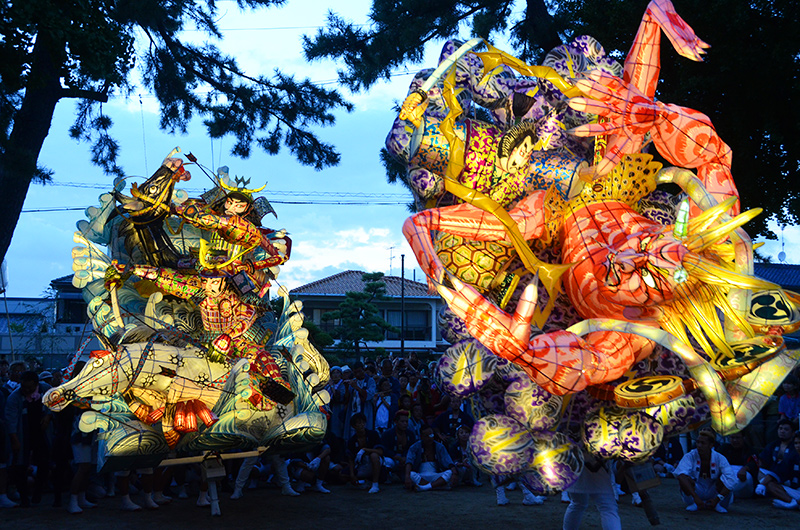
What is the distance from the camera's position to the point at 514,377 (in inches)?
153

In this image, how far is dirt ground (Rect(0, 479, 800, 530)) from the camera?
258 inches

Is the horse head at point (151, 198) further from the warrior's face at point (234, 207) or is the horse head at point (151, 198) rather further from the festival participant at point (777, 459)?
the festival participant at point (777, 459)

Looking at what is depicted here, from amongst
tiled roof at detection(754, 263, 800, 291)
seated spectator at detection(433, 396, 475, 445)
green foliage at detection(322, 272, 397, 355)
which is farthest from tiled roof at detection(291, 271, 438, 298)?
seated spectator at detection(433, 396, 475, 445)

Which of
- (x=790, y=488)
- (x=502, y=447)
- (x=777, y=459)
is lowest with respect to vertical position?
(x=790, y=488)

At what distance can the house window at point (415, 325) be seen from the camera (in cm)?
3020

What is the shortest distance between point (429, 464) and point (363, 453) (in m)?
0.84

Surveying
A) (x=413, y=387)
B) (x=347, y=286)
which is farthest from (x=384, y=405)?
(x=347, y=286)

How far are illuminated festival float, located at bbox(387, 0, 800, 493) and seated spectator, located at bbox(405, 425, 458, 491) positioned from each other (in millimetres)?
4593

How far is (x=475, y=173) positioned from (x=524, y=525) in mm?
3874

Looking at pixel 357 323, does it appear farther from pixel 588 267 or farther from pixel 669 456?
pixel 588 267

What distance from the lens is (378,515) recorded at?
279 inches

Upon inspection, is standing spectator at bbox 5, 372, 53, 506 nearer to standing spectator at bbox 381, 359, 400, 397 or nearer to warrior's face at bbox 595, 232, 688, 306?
standing spectator at bbox 381, 359, 400, 397

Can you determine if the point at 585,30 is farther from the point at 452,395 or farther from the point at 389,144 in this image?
the point at 452,395

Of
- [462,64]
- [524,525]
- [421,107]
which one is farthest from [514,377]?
[524,525]
